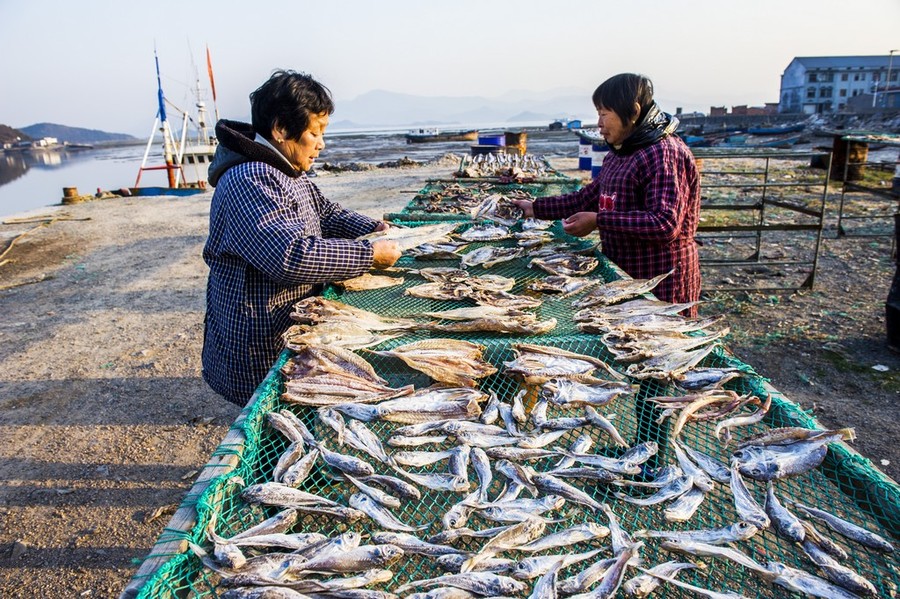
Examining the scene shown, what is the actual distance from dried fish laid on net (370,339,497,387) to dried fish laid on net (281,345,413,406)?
14cm

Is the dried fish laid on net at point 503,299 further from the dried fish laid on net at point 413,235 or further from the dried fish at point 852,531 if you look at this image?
the dried fish at point 852,531

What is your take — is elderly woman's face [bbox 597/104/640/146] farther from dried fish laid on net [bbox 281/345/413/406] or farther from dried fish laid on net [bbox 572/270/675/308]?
dried fish laid on net [bbox 281/345/413/406]

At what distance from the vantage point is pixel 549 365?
2.58m

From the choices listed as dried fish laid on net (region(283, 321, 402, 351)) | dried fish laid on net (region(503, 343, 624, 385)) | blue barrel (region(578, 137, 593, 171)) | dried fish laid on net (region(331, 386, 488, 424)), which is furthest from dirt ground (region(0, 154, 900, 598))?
blue barrel (region(578, 137, 593, 171))

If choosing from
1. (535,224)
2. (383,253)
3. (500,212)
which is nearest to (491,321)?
(383,253)

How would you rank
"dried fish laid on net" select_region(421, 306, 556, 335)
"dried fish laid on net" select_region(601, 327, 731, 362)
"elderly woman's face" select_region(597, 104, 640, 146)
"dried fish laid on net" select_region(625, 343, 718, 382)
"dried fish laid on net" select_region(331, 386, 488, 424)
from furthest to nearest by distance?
1. "elderly woman's face" select_region(597, 104, 640, 146)
2. "dried fish laid on net" select_region(421, 306, 556, 335)
3. "dried fish laid on net" select_region(601, 327, 731, 362)
4. "dried fish laid on net" select_region(625, 343, 718, 382)
5. "dried fish laid on net" select_region(331, 386, 488, 424)

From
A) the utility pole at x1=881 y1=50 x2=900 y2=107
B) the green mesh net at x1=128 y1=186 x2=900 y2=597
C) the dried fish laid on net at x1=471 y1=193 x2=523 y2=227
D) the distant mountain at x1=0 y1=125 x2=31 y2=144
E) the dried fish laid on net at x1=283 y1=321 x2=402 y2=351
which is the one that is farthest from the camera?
the distant mountain at x1=0 y1=125 x2=31 y2=144

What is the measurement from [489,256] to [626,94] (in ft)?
→ 4.94

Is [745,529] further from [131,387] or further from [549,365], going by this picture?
[131,387]

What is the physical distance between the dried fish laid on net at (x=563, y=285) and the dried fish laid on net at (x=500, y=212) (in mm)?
1979

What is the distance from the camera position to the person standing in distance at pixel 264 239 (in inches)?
105

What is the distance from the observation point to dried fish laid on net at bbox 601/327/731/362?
262 centimetres

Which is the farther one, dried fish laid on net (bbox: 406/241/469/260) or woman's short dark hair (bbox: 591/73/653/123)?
dried fish laid on net (bbox: 406/241/469/260)

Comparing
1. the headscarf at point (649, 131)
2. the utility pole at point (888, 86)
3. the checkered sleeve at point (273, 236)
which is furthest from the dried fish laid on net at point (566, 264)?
the utility pole at point (888, 86)
